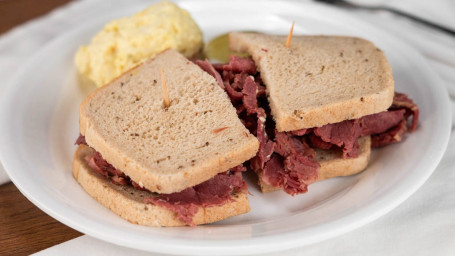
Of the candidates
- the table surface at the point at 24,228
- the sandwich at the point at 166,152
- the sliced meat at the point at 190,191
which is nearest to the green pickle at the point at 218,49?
the sandwich at the point at 166,152

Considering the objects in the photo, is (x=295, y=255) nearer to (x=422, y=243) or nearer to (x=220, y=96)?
(x=422, y=243)

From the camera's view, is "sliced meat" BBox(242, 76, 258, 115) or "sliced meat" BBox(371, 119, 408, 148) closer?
"sliced meat" BBox(242, 76, 258, 115)

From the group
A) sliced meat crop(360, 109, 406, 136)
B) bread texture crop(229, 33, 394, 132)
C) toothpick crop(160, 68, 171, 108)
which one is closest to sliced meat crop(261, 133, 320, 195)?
bread texture crop(229, 33, 394, 132)

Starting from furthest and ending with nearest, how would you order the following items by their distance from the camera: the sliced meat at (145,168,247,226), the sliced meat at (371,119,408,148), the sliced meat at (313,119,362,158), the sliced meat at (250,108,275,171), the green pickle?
the green pickle
the sliced meat at (371,119,408,148)
the sliced meat at (313,119,362,158)
the sliced meat at (250,108,275,171)
the sliced meat at (145,168,247,226)

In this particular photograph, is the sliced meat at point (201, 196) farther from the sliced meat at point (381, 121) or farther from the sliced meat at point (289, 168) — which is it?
the sliced meat at point (381, 121)

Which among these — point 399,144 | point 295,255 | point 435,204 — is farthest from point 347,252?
point 399,144

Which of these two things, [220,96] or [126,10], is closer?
[220,96]

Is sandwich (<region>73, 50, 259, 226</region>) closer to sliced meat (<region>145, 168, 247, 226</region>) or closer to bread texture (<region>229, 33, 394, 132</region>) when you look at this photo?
sliced meat (<region>145, 168, 247, 226</region>)
